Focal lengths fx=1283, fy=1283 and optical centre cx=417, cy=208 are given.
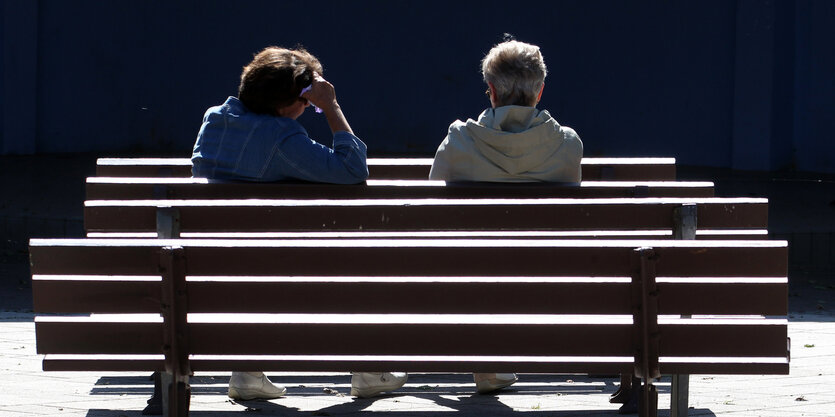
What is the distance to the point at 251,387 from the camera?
A: 155 inches

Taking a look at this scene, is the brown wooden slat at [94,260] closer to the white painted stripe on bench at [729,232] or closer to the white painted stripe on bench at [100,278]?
the white painted stripe on bench at [100,278]

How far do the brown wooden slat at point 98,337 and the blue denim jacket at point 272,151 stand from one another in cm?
96

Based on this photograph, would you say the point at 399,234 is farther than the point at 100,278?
Yes

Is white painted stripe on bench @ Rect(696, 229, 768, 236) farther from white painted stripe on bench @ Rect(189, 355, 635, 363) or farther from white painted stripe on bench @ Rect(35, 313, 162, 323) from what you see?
white painted stripe on bench @ Rect(35, 313, 162, 323)

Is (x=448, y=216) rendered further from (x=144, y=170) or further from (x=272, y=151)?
(x=144, y=170)

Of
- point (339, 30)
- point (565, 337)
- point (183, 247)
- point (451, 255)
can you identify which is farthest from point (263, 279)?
point (339, 30)

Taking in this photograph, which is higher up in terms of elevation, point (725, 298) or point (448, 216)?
point (448, 216)

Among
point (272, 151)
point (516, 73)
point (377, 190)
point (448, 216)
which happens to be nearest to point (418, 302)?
point (448, 216)

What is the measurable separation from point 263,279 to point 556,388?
5.66 feet

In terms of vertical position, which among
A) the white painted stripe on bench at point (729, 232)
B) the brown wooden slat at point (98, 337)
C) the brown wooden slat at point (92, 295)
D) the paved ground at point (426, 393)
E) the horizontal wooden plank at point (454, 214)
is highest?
the horizontal wooden plank at point (454, 214)

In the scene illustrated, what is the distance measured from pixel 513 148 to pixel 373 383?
33.9 inches

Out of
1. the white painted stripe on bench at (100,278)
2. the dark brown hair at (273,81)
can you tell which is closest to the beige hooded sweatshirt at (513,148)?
the dark brown hair at (273,81)

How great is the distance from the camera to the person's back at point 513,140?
3.84 meters

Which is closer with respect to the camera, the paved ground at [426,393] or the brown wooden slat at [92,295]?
the brown wooden slat at [92,295]
